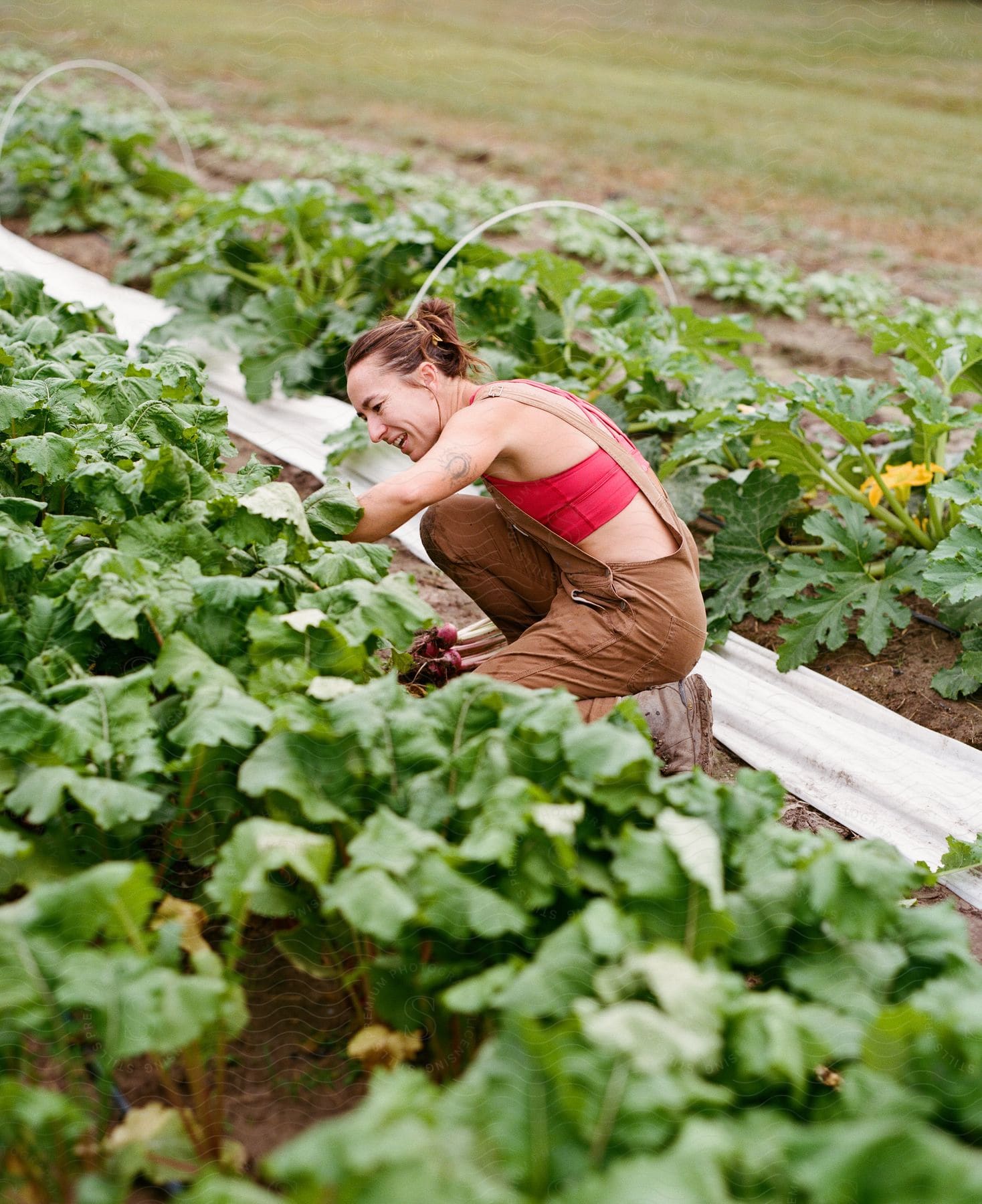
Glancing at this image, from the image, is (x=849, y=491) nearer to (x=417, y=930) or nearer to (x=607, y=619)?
(x=607, y=619)

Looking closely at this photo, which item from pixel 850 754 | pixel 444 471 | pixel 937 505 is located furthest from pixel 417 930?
pixel 937 505

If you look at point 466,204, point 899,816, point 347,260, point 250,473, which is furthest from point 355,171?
point 899,816

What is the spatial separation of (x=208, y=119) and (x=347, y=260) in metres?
8.00

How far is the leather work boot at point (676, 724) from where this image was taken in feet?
10.2

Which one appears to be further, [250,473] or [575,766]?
[250,473]

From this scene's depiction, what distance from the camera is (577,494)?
3.08 meters

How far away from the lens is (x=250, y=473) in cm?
317

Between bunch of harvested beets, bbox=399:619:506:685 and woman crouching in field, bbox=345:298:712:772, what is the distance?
11.6 inches

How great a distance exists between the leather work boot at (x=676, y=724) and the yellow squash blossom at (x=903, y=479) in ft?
4.94

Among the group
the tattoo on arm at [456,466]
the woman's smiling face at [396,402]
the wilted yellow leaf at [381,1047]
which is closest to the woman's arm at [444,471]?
the tattoo on arm at [456,466]

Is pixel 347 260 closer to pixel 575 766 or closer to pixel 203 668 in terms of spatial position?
pixel 203 668

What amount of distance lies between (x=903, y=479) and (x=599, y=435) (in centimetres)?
181

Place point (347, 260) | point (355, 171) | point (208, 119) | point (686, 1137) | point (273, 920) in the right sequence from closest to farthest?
point (686, 1137) < point (273, 920) < point (347, 260) < point (355, 171) < point (208, 119)

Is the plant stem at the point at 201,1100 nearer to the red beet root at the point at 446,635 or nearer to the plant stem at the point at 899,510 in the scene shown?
the red beet root at the point at 446,635
